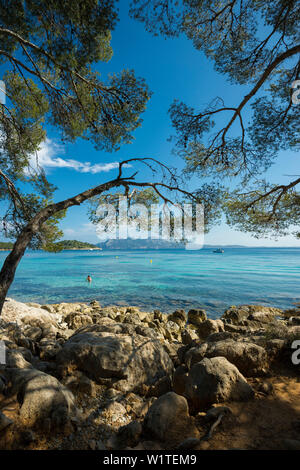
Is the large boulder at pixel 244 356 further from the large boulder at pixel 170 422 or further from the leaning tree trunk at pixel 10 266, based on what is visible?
the leaning tree trunk at pixel 10 266

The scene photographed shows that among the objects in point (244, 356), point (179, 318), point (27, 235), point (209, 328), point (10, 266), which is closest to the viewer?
point (10, 266)

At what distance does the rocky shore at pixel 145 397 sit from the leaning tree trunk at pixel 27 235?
127 centimetres

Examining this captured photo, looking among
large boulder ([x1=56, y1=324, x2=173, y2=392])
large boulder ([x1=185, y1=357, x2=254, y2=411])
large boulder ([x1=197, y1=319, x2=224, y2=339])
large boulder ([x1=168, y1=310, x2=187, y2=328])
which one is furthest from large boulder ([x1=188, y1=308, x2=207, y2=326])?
large boulder ([x1=185, y1=357, x2=254, y2=411])

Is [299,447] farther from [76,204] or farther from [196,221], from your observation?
[76,204]

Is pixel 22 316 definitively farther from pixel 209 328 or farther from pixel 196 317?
pixel 196 317

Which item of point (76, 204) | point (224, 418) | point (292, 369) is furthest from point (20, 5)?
point (292, 369)

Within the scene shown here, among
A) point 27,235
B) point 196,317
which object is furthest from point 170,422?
point 196,317

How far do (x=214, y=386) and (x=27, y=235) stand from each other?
372 centimetres

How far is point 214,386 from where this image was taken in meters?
2.71

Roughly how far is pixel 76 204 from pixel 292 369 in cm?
521

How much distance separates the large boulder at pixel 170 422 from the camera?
216 centimetres

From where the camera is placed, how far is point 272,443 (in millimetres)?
1961

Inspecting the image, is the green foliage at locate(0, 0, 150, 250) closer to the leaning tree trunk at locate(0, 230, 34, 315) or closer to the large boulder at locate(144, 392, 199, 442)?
the leaning tree trunk at locate(0, 230, 34, 315)

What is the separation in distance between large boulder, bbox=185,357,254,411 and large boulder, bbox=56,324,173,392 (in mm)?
943
